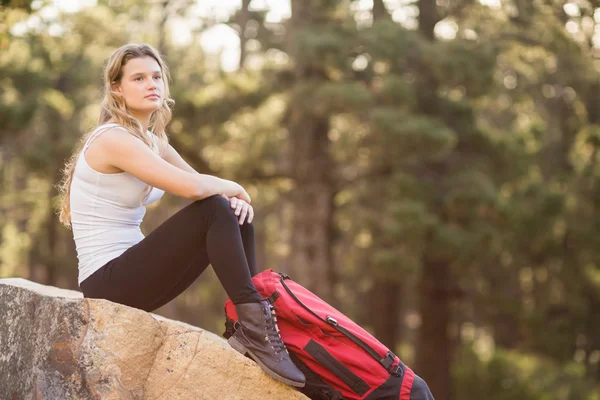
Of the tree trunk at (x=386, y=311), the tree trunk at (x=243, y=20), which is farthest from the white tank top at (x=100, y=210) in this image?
the tree trunk at (x=243, y=20)

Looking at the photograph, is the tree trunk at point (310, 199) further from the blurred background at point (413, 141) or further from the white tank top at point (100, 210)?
the white tank top at point (100, 210)

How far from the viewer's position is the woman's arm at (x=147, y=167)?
3.11 meters

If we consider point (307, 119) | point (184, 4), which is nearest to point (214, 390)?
point (307, 119)

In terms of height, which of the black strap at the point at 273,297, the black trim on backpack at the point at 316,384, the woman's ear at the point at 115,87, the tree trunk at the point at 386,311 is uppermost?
the woman's ear at the point at 115,87

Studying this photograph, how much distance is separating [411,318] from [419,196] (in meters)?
17.4

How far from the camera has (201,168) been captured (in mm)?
11242

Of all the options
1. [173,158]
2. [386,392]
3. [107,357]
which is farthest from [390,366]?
[173,158]

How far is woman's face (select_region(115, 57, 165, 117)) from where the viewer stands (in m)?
3.35

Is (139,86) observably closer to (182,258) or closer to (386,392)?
(182,258)

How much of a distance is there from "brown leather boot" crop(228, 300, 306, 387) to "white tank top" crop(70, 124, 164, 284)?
580 mm

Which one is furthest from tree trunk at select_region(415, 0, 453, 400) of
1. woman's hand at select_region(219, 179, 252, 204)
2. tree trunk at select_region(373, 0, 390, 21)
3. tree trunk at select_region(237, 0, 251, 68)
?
woman's hand at select_region(219, 179, 252, 204)

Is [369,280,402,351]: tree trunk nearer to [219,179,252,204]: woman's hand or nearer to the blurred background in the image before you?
the blurred background

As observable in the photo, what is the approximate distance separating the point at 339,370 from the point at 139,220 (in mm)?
1023

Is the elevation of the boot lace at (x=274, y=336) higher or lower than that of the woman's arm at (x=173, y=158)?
lower
